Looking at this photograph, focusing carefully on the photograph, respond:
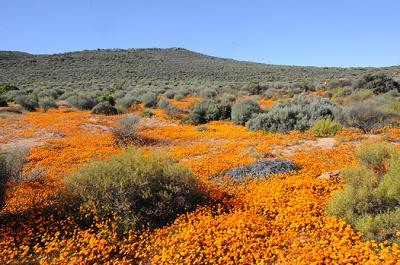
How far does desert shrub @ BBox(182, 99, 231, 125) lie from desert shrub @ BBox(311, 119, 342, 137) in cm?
787

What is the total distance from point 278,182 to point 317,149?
4.29 meters

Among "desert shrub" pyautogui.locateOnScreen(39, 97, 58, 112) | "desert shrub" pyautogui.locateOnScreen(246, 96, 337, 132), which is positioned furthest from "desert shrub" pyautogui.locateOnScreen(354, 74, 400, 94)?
"desert shrub" pyautogui.locateOnScreen(39, 97, 58, 112)

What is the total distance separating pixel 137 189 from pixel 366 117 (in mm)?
12407

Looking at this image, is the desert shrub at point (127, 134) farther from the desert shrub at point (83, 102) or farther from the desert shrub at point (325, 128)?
the desert shrub at point (83, 102)

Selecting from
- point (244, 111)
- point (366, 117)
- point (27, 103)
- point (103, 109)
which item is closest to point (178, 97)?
point (103, 109)

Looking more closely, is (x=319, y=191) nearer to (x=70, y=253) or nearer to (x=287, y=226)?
(x=287, y=226)

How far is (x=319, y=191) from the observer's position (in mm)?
7785

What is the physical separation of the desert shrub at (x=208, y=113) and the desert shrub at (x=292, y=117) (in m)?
4.40

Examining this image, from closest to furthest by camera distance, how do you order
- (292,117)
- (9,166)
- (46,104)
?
(9,166)
(292,117)
(46,104)

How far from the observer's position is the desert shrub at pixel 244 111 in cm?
1958

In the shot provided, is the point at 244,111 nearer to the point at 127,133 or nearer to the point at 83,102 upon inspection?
the point at 127,133

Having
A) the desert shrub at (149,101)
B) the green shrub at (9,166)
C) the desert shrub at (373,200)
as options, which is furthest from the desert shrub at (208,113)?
the desert shrub at (373,200)

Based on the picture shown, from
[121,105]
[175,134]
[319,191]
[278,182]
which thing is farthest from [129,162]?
[121,105]

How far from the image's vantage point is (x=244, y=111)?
1958cm
